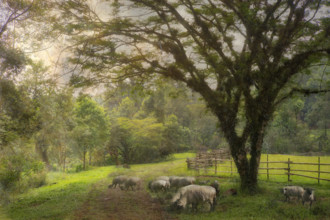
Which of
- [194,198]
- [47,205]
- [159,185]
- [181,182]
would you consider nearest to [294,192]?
[194,198]

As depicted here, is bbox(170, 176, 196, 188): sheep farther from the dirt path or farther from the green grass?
the green grass

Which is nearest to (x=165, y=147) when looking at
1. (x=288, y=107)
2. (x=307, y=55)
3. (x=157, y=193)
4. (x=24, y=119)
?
(x=157, y=193)

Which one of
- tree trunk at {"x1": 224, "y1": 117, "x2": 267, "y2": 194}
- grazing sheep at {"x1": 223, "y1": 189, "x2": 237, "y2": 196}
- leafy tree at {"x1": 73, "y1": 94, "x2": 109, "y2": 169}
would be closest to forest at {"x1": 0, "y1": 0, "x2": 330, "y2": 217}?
tree trunk at {"x1": 224, "y1": 117, "x2": 267, "y2": 194}

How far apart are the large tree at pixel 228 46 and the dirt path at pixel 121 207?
4.03m

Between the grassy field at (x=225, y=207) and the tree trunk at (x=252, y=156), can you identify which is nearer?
the grassy field at (x=225, y=207)

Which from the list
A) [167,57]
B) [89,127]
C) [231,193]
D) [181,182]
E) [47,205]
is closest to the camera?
[47,205]

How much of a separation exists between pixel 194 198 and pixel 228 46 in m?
7.08

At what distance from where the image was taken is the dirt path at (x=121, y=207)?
8.04 m

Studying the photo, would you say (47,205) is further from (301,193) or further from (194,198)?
(301,193)

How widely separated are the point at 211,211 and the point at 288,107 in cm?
3098

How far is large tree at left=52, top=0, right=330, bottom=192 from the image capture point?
384 inches

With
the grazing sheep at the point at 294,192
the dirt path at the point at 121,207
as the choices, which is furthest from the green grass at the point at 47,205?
the grazing sheep at the point at 294,192

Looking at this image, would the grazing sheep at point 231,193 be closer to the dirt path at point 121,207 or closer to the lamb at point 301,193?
A: the lamb at point 301,193

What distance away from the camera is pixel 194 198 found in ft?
27.0
